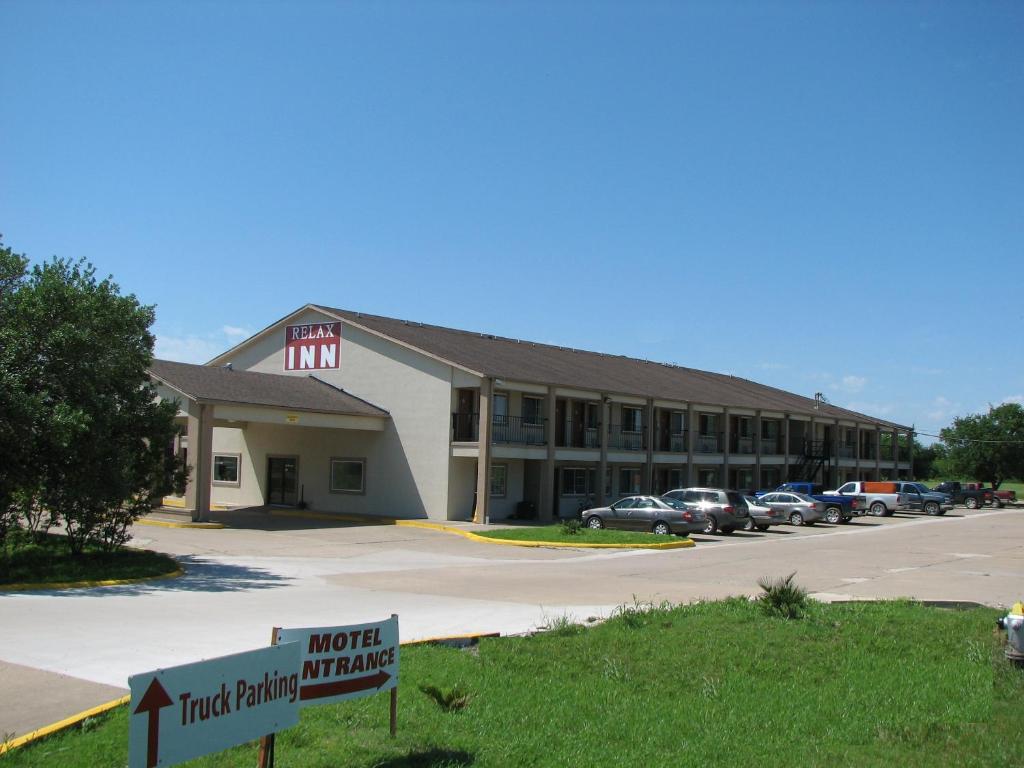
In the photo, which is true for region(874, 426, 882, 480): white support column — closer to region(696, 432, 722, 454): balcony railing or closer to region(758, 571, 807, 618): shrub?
region(696, 432, 722, 454): balcony railing

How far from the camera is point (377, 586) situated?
1759 centimetres

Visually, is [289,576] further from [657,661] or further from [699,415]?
[699,415]

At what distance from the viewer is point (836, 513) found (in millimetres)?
41875

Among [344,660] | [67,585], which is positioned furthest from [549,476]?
[344,660]

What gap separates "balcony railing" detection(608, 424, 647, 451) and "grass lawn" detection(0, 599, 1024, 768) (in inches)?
1168

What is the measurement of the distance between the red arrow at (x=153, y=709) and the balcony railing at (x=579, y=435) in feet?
114

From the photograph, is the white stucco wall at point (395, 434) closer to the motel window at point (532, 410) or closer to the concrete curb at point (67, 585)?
the motel window at point (532, 410)

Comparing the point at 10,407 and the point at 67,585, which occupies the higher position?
the point at 10,407

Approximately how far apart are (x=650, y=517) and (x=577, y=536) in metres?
3.88

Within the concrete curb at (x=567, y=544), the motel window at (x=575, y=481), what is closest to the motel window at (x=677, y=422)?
the motel window at (x=575, y=481)

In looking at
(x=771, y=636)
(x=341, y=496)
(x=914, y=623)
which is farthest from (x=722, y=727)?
(x=341, y=496)

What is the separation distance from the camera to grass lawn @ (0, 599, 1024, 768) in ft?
22.2

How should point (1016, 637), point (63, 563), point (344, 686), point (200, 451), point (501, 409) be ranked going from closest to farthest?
point (344, 686)
point (1016, 637)
point (63, 563)
point (200, 451)
point (501, 409)

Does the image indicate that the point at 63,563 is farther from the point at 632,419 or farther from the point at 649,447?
the point at 632,419
